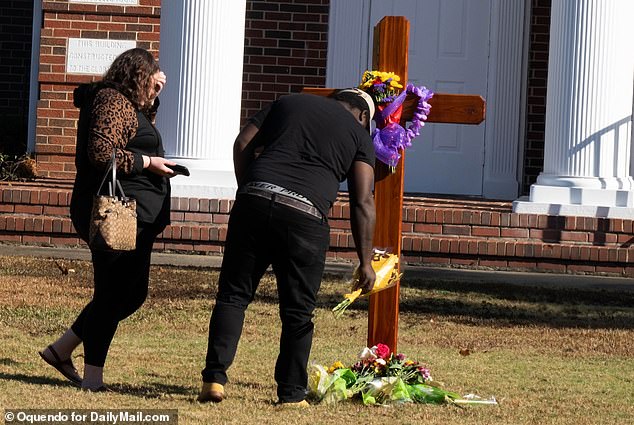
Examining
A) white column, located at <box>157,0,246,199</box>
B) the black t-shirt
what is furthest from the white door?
the black t-shirt

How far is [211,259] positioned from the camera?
10.2m

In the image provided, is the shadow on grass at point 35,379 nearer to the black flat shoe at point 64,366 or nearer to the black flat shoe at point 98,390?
the black flat shoe at point 64,366

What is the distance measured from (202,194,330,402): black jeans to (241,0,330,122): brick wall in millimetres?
7266

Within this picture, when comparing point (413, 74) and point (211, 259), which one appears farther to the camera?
point (413, 74)

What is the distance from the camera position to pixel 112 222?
525cm

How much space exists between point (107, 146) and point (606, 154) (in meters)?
5.60

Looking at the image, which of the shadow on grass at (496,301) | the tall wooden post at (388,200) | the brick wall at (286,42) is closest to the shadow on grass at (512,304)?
the shadow on grass at (496,301)

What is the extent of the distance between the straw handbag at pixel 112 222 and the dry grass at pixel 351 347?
0.64 m

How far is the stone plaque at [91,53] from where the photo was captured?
489 inches

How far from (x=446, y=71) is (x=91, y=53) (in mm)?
3443

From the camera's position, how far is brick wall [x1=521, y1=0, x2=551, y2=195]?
12.2 meters

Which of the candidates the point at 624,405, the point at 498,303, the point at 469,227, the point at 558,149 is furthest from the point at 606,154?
the point at 624,405

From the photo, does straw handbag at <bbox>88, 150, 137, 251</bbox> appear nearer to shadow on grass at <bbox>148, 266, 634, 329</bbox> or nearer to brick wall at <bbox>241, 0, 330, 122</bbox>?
shadow on grass at <bbox>148, 266, 634, 329</bbox>

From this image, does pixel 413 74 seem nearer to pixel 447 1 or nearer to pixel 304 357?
pixel 447 1
